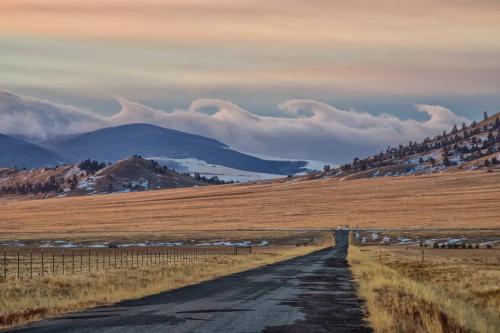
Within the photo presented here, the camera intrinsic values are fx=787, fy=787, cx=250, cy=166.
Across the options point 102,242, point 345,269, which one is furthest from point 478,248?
point 102,242

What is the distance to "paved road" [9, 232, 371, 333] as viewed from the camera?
22391mm

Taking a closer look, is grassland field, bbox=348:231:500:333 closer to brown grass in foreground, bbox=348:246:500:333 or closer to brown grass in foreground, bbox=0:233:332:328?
brown grass in foreground, bbox=348:246:500:333

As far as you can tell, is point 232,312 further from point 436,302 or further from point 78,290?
point 78,290

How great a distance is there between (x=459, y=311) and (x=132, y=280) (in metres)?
22.9

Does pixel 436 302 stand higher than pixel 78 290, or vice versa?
pixel 78 290

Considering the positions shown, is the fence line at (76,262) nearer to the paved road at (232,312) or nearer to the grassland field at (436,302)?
the paved road at (232,312)

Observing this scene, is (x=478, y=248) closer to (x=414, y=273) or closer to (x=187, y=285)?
(x=414, y=273)

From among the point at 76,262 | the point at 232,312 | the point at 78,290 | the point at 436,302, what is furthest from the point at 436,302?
the point at 76,262

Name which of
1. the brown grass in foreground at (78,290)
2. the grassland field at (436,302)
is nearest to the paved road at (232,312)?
the grassland field at (436,302)

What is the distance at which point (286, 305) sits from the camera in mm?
30016

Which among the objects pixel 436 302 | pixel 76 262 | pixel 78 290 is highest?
pixel 76 262

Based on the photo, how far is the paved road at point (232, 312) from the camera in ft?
73.5

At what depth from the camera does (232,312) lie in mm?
26672

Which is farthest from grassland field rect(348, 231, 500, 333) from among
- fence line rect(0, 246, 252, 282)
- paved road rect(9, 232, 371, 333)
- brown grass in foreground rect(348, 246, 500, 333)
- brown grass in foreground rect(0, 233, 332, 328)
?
fence line rect(0, 246, 252, 282)
